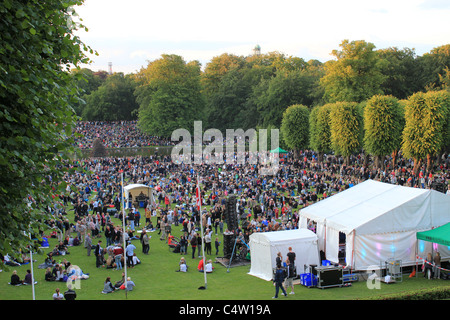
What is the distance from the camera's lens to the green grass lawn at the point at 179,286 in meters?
15.5

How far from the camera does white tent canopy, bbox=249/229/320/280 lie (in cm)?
1753

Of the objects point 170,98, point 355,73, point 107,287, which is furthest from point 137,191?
point 170,98

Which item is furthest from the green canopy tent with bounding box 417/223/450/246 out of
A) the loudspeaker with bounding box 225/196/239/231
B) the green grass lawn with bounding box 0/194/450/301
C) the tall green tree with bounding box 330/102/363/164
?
the tall green tree with bounding box 330/102/363/164

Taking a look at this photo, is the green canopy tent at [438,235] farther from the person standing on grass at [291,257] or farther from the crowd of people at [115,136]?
the crowd of people at [115,136]

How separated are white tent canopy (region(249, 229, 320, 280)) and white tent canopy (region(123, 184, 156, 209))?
14948mm

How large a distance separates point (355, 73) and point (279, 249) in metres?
44.2

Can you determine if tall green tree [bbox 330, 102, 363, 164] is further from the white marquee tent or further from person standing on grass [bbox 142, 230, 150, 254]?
person standing on grass [bbox 142, 230, 150, 254]

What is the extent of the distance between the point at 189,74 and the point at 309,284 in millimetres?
63764

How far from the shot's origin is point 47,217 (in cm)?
1045

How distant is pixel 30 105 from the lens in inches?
→ 365

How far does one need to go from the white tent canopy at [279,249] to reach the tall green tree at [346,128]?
28534 mm

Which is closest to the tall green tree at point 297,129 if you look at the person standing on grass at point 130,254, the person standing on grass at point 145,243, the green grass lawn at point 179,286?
the person standing on grass at point 145,243
